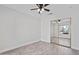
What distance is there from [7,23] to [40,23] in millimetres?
3941

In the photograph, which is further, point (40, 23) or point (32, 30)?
point (40, 23)

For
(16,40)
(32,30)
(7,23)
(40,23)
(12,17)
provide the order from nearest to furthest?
1. (7,23)
2. (12,17)
3. (16,40)
4. (32,30)
5. (40,23)

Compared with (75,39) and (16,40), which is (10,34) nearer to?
(16,40)

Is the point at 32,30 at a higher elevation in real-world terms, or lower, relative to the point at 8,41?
higher

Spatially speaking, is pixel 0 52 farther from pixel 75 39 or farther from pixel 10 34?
pixel 75 39

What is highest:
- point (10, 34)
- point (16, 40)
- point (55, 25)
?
point (55, 25)

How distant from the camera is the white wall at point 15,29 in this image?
3910 millimetres

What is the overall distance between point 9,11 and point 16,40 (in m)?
1.78

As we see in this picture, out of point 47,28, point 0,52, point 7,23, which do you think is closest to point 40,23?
point 47,28

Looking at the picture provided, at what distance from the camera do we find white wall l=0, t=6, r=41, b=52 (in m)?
3.91

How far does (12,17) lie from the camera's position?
14.6 ft

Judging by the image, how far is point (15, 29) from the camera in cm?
466
